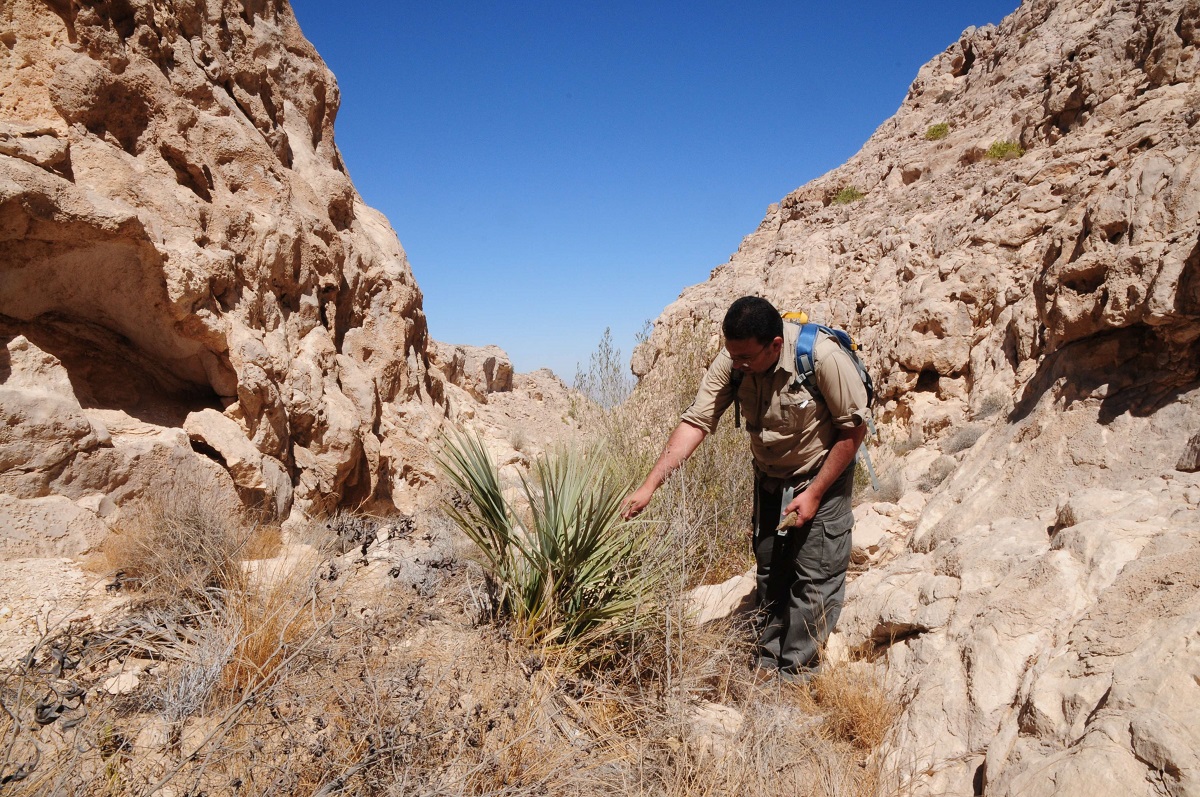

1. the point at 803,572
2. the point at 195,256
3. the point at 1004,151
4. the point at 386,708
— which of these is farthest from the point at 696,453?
the point at 1004,151

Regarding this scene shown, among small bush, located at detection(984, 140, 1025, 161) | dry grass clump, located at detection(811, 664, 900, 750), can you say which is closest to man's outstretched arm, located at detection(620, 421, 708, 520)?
dry grass clump, located at detection(811, 664, 900, 750)

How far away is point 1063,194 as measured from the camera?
819cm

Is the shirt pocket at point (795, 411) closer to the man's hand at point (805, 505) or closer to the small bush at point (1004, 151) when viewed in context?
the man's hand at point (805, 505)

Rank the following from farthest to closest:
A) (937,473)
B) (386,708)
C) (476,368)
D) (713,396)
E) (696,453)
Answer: (476,368) < (937,473) < (696,453) < (713,396) < (386,708)

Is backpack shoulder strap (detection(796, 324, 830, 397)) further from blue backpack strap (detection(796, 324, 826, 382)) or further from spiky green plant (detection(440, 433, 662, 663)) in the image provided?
spiky green plant (detection(440, 433, 662, 663))

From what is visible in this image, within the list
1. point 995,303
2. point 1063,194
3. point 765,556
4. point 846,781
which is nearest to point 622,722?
point 846,781

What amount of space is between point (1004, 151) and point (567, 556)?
1099cm

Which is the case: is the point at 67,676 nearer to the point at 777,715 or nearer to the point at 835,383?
the point at 777,715

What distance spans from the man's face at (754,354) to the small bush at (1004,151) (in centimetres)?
983

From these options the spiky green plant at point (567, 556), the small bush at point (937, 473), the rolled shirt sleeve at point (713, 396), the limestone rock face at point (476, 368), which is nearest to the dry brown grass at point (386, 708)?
the spiky green plant at point (567, 556)

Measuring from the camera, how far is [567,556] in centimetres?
285

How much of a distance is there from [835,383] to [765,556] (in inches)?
39.9

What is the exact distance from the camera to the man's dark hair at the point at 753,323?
2.68 metres

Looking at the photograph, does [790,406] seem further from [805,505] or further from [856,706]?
[856,706]
